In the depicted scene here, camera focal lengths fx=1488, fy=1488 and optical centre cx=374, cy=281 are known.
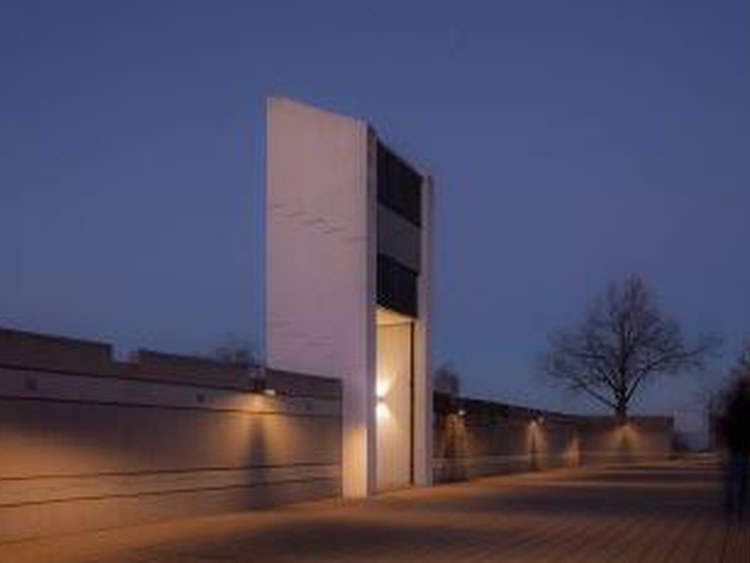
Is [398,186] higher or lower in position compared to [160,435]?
higher

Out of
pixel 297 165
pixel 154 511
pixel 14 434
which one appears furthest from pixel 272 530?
pixel 297 165

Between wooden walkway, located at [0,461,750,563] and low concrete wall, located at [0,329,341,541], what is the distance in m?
Answer: 0.82

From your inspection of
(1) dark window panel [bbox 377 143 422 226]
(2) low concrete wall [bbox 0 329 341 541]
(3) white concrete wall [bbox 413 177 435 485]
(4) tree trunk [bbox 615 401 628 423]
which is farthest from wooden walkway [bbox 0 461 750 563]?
(4) tree trunk [bbox 615 401 628 423]

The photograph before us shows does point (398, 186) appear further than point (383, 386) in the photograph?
No

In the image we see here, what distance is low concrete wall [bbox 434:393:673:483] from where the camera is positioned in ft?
183

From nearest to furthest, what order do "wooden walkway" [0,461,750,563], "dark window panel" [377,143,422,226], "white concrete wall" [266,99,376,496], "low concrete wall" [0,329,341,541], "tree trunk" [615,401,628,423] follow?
"wooden walkway" [0,461,750,563]
"low concrete wall" [0,329,341,541]
"white concrete wall" [266,99,376,496]
"dark window panel" [377,143,422,226]
"tree trunk" [615,401,628,423]

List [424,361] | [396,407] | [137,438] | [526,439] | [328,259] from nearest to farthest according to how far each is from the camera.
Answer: [137,438], [328,259], [396,407], [424,361], [526,439]

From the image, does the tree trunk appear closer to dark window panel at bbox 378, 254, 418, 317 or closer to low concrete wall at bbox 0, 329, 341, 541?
dark window panel at bbox 378, 254, 418, 317

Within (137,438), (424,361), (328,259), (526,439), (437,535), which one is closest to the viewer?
(437,535)

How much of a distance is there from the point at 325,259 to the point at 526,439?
1222 inches

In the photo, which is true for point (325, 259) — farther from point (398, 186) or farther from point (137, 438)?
point (137, 438)

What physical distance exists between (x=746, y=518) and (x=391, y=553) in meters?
12.5

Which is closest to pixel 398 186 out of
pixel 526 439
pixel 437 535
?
pixel 437 535

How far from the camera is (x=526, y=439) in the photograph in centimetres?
7212
